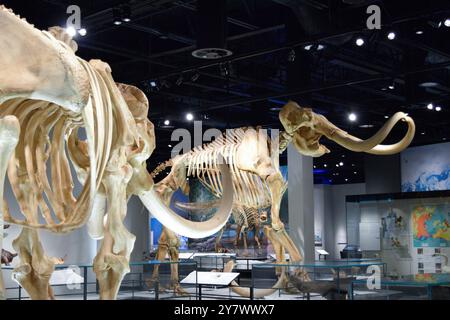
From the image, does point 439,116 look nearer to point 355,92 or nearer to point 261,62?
point 355,92

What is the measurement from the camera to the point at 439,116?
54.5 feet

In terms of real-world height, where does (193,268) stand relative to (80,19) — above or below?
below

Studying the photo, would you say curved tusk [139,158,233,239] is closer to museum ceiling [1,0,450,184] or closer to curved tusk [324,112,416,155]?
curved tusk [324,112,416,155]

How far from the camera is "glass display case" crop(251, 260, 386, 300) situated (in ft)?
20.6

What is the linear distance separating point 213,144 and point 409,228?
14.1ft

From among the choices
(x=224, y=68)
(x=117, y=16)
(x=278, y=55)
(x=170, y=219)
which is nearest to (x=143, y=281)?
(x=117, y=16)

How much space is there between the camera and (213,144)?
36.0 feet

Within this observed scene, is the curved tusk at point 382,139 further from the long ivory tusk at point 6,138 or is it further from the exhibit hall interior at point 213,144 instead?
the long ivory tusk at point 6,138

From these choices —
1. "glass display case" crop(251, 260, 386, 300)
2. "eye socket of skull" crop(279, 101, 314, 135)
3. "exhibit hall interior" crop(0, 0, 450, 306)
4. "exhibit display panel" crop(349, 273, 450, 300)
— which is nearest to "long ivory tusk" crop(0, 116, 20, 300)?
"exhibit hall interior" crop(0, 0, 450, 306)

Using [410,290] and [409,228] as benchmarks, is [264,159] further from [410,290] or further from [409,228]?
[410,290]

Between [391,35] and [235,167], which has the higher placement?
[391,35]
